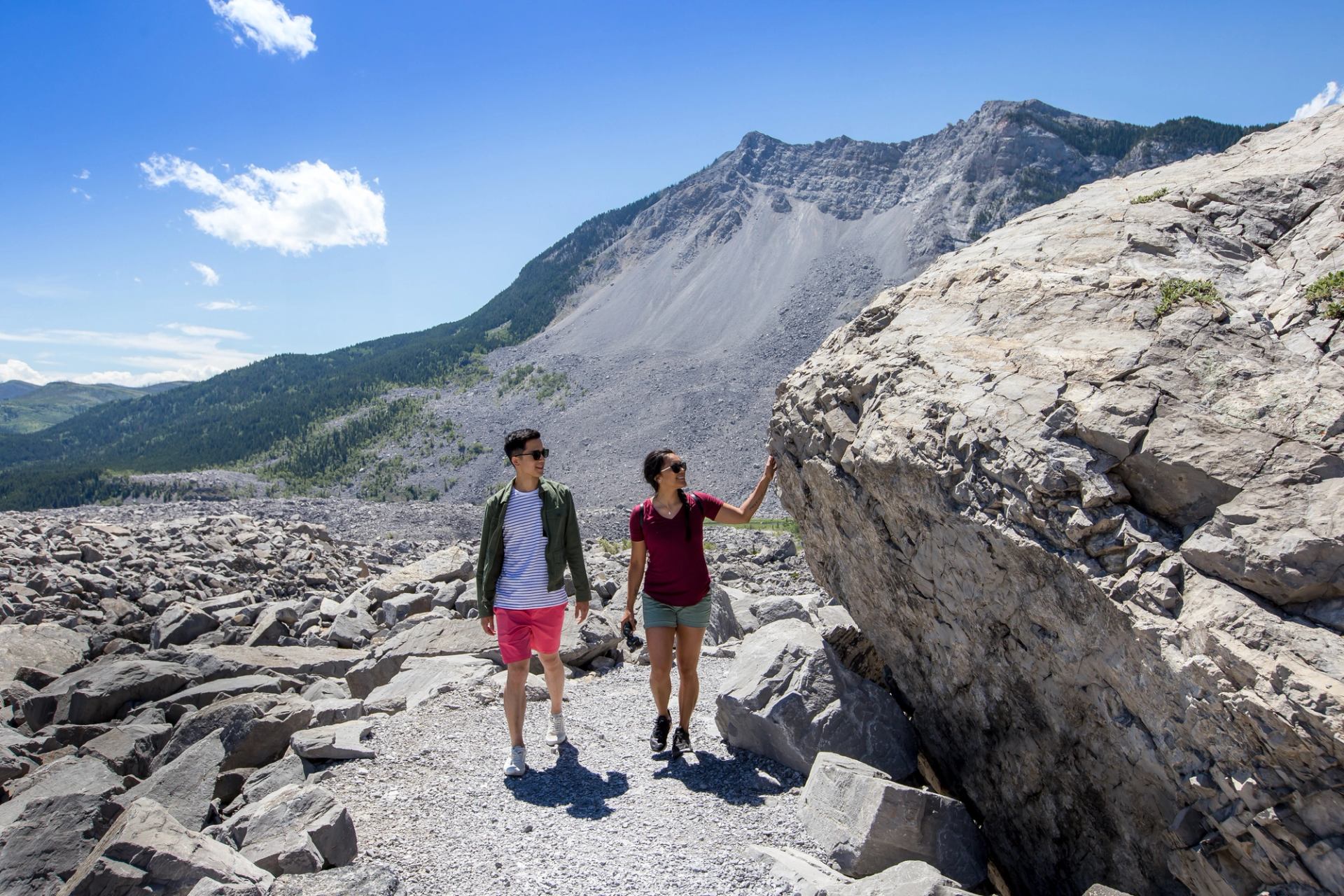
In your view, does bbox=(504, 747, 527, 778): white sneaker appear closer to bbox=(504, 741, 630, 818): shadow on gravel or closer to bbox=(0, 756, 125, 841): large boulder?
bbox=(504, 741, 630, 818): shadow on gravel

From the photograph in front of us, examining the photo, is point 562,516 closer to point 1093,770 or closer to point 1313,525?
point 1093,770

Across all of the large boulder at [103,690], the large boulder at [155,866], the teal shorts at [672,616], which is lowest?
the large boulder at [103,690]

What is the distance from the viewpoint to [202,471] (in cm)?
8356

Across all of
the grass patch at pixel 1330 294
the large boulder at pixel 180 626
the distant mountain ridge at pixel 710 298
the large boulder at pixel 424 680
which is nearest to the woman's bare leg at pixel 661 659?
the large boulder at pixel 424 680

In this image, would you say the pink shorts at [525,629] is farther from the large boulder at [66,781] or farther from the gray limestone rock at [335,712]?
the large boulder at [66,781]

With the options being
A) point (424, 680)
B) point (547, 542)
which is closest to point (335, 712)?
point (424, 680)

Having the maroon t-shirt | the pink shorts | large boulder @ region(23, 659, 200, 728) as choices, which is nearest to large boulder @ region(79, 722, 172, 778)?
large boulder @ region(23, 659, 200, 728)

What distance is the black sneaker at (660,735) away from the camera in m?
6.62

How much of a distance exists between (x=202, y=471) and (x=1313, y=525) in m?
95.5

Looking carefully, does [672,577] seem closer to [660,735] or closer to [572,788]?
[660,735]

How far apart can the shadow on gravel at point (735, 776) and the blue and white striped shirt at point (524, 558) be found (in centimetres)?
169

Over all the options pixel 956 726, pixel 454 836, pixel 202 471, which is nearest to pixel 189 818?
pixel 454 836

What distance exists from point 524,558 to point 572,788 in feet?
5.93

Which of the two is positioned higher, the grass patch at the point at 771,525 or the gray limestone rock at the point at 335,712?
the gray limestone rock at the point at 335,712
